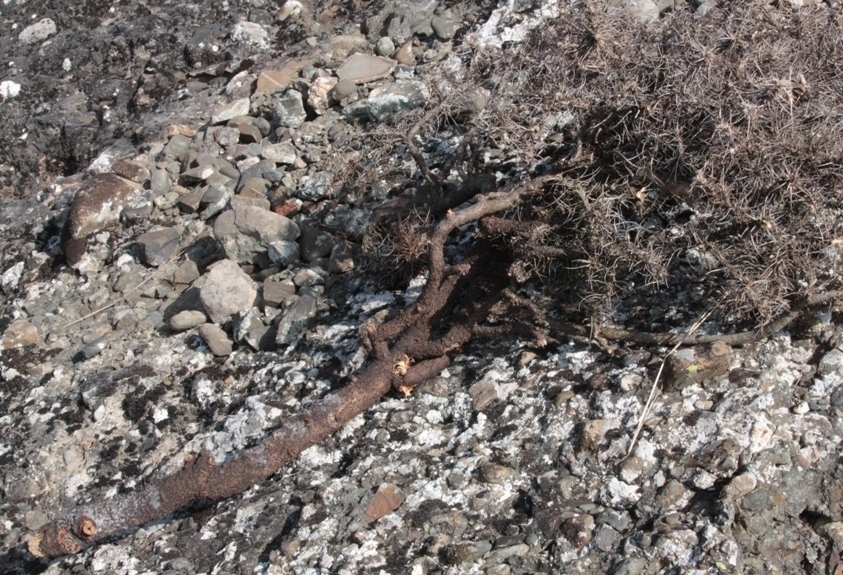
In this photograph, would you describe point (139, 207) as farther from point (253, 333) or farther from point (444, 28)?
point (444, 28)

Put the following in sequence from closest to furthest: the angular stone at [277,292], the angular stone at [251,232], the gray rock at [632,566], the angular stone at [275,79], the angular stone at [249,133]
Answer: the gray rock at [632,566] < the angular stone at [277,292] < the angular stone at [251,232] < the angular stone at [249,133] < the angular stone at [275,79]

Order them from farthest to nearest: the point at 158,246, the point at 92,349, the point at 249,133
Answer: the point at 249,133, the point at 158,246, the point at 92,349

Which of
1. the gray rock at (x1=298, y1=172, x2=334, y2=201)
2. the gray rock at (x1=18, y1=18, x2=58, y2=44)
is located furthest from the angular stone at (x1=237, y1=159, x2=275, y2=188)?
the gray rock at (x1=18, y1=18, x2=58, y2=44)

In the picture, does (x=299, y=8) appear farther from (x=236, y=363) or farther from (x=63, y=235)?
(x=236, y=363)

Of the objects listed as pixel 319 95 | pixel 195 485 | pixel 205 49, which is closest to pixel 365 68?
pixel 319 95

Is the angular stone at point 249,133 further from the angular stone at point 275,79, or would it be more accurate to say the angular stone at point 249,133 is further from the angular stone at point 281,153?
the angular stone at point 275,79

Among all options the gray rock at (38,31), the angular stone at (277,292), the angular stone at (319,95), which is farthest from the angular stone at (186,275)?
the gray rock at (38,31)
